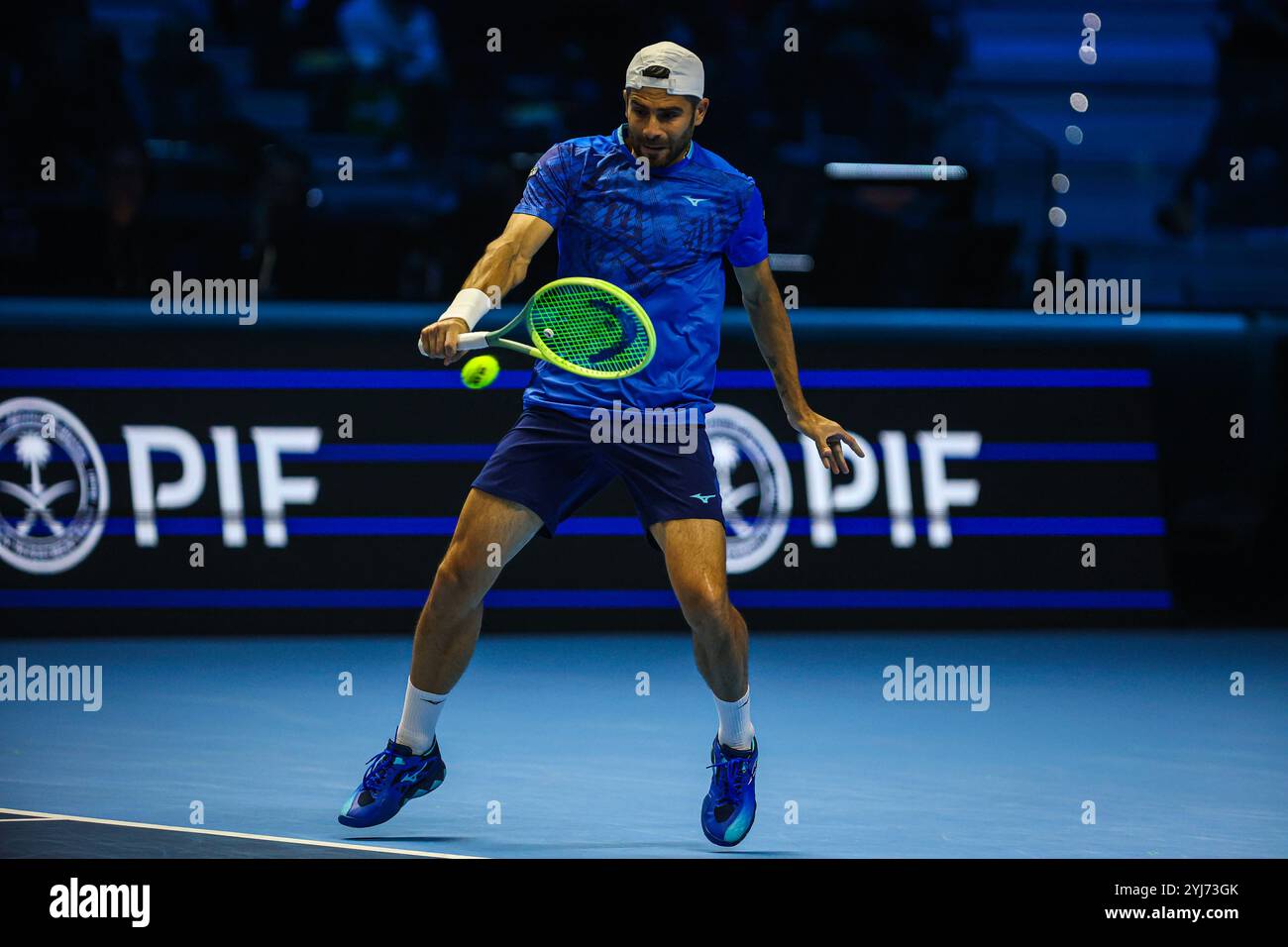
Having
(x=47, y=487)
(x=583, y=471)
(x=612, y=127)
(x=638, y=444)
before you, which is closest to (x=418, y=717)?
(x=583, y=471)

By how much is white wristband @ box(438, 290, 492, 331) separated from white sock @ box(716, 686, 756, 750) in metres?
1.19

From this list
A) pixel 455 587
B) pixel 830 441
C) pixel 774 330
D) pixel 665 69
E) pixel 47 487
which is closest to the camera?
pixel 665 69

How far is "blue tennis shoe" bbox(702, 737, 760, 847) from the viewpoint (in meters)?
5.07

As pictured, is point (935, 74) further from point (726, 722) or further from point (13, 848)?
point (13, 848)

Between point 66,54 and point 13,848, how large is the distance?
24.5ft

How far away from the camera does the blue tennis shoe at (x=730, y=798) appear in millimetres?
5066

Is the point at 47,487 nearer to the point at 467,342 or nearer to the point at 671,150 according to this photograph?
the point at 671,150

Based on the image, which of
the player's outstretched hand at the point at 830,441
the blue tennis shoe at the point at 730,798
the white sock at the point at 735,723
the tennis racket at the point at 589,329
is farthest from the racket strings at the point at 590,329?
the blue tennis shoe at the point at 730,798

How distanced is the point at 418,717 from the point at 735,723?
82 centimetres

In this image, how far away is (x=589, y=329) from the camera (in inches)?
194

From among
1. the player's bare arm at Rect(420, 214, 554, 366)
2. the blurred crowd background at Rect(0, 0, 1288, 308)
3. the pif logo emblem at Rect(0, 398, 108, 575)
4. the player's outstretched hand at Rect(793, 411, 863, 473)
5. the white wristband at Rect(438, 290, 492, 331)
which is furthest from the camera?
the blurred crowd background at Rect(0, 0, 1288, 308)

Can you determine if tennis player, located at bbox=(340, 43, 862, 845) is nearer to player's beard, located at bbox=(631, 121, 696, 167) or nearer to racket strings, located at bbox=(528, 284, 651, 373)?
player's beard, located at bbox=(631, 121, 696, 167)

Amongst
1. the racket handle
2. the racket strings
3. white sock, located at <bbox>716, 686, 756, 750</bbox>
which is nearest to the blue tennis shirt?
the racket strings

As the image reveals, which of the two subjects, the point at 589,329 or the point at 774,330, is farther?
the point at 774,330
